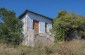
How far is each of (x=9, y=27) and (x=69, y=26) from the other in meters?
5.93

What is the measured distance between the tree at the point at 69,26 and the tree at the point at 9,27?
3.84 meters

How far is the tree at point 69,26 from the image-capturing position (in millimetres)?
20406

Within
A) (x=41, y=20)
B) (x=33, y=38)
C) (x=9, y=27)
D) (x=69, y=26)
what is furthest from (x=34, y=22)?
(x=69, y=26)

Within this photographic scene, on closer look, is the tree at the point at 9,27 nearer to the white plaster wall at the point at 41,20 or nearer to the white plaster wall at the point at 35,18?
the white plaster wall at the point at 35,18

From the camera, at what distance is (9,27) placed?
71.2ft

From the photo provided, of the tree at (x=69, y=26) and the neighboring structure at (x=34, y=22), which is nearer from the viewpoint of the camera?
the tree at (x=69, y=26)

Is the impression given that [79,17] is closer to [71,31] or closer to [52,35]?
[71,31]

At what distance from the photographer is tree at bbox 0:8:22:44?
68.1ft

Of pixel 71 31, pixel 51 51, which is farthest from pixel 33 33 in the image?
pixel 51 51

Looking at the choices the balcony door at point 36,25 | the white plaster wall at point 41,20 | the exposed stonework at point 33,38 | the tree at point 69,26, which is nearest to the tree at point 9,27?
the exposed stonework at point 33,38

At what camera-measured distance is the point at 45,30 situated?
1027 inches

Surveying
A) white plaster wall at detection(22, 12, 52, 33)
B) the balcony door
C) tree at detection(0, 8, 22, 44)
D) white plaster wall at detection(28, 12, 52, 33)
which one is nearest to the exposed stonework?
tree at detection(0, 8, 22, 44)

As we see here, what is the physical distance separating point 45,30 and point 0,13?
20.3 ft

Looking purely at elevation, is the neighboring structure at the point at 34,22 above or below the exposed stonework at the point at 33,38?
above
